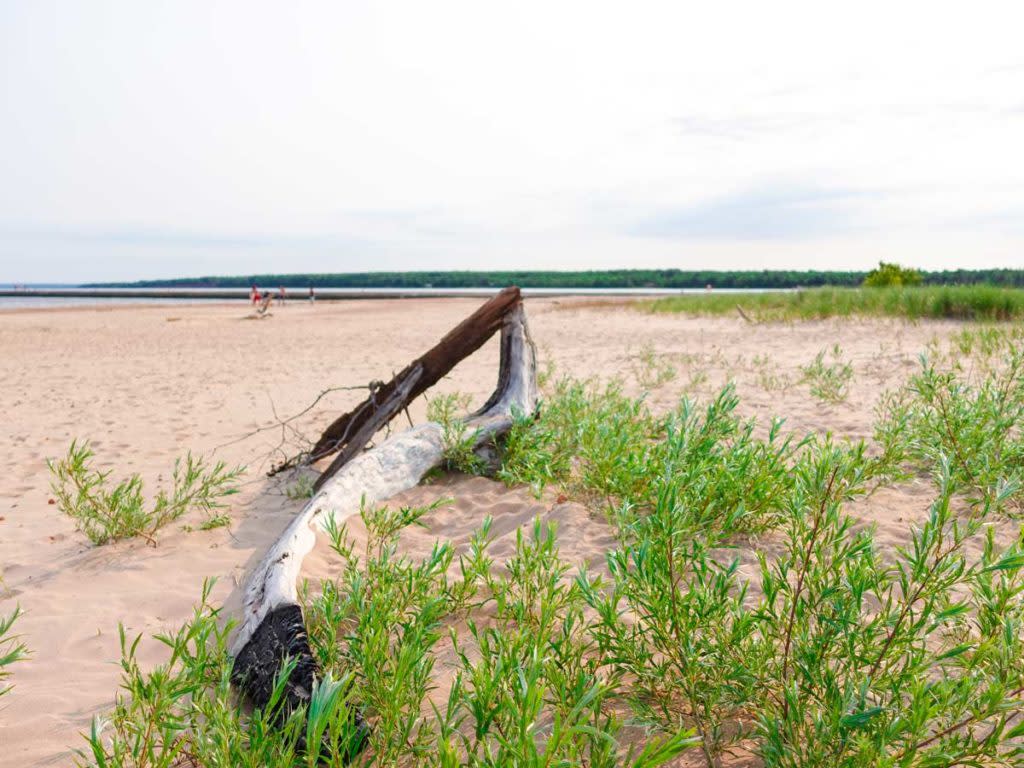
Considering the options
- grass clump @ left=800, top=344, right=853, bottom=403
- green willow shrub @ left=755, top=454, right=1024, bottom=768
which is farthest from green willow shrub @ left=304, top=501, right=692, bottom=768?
grass clump @ left=800, top=344, right=853, bottom=403

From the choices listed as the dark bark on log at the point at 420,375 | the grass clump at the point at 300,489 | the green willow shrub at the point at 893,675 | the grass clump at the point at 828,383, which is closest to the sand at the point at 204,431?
the grass clump at the point at 300,489

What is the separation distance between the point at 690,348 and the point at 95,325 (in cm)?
2337

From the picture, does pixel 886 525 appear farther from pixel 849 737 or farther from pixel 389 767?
pixel 389 767

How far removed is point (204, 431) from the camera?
7699mm

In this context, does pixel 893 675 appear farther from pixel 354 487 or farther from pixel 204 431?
pixel 204 431

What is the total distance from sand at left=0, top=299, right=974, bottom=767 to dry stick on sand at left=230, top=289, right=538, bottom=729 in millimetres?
240

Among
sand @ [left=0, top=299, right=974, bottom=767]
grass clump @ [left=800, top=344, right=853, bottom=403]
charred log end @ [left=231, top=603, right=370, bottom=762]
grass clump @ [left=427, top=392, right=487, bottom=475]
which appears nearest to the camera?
charred log end @ [left=231, top=603, right=370, bottom=762]

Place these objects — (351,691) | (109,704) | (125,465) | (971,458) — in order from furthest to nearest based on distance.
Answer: (125,465), (971,458), (109,704), (351,691)

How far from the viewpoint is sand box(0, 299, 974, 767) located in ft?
10.4

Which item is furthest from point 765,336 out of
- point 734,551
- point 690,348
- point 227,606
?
point 227,606

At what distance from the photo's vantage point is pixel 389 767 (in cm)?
205

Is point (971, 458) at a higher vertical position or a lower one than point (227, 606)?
higher

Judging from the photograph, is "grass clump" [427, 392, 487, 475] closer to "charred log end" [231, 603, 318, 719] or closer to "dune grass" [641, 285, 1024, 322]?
"charred log end" [231, 603, 318, 719]

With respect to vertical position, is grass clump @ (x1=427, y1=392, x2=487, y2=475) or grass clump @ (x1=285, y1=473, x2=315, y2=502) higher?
grass clump @ (x1=427, y1=392, x2=487, y2=475)
